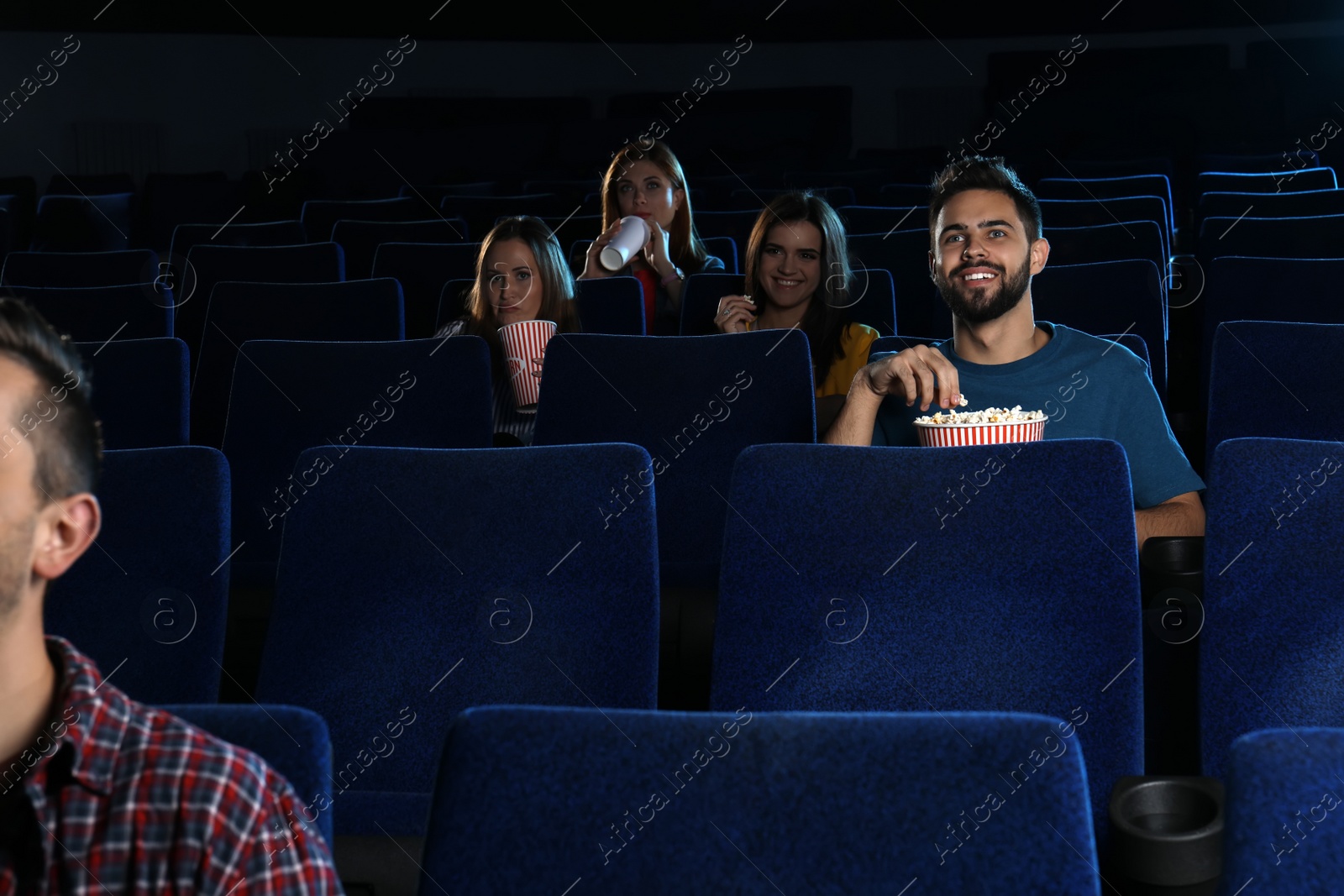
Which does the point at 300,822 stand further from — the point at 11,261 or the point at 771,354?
the point at 11,261

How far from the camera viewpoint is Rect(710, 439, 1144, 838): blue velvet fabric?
1.16 meters

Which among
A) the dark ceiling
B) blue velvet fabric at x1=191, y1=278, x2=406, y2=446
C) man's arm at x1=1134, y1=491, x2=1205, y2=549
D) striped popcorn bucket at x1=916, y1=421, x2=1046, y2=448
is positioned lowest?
man's arm at x1=1134, y1=491, x2=1205, y2=549

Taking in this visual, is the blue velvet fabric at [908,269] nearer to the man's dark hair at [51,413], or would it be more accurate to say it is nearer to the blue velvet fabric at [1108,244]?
the blue velvet fabric at [1108,244]

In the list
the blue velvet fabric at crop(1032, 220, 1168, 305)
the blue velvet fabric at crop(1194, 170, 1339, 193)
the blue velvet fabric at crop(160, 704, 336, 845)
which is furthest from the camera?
the blue velvet fabric at crop(1194, 170, 1339, 193)

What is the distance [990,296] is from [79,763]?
130 centimetres

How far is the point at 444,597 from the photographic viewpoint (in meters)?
1.29

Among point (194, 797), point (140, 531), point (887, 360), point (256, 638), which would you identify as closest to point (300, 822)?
point (194, 797)

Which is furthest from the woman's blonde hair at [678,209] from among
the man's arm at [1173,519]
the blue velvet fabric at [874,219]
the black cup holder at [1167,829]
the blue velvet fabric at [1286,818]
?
the blue velvet fabric at [1286,818]

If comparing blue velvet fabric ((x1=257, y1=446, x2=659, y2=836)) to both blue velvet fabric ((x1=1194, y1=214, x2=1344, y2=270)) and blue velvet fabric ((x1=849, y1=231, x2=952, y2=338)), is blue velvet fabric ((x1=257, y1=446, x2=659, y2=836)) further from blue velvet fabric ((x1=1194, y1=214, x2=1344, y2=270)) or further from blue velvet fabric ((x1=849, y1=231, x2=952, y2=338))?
blue velvet fabric ((x1=1194, y1=214, x2=1344, y2=270))

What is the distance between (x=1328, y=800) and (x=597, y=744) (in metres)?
0.37

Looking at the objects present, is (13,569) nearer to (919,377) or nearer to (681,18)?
(919,377)

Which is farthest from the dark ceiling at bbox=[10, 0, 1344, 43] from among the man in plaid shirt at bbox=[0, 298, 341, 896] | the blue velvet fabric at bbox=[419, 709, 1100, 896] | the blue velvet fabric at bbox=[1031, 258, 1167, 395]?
the blue velvet fabric at bbox=[419, 709, 1100, 896]

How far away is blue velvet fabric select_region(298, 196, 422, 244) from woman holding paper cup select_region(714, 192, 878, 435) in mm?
2351

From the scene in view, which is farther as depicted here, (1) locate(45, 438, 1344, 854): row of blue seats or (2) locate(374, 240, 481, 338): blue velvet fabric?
(2) locate(374, 240, 481, 338): blue velvet fabric
